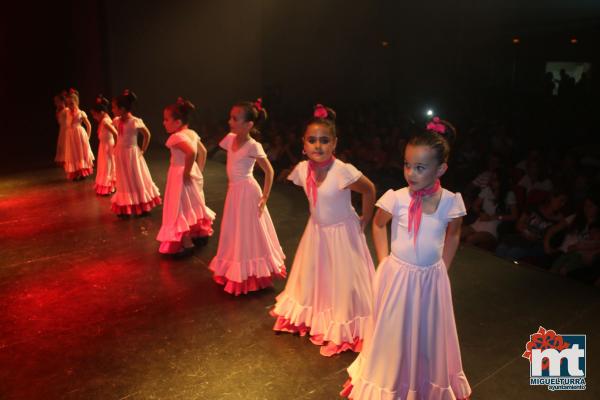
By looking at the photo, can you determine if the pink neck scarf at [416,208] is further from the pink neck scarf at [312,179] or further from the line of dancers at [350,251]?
the pink neck scarf at [312,179]

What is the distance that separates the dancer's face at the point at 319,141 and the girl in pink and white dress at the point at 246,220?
0.99 metres

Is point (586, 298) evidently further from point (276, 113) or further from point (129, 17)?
point (129, 17)

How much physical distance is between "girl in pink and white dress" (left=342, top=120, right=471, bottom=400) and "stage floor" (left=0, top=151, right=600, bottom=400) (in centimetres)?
52

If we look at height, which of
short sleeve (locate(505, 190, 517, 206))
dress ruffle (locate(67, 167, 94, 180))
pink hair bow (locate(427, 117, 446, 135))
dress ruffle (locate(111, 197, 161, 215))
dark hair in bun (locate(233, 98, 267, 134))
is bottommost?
dress ruffle (locate(111, 197, 161, 215))

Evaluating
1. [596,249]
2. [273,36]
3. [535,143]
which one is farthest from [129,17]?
[596,249]

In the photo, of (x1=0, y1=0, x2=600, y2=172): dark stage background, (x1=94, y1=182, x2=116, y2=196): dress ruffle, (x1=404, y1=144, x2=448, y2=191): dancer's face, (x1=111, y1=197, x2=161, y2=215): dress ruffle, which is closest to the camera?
(x1=404, y1=144, x2=448, y2=191): dancer's face

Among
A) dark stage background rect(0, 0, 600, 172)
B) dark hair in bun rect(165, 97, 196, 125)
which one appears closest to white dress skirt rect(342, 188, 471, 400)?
dark hair in bun rect(165, 97, 196, 125)

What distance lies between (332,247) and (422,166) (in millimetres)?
1135

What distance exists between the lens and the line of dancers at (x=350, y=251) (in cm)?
265

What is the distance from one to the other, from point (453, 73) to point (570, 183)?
281 inches

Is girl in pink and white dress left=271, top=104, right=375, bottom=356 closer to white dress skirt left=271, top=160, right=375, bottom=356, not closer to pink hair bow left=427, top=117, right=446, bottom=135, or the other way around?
white dress skirt left=271, top=160, right=375, bottom=356

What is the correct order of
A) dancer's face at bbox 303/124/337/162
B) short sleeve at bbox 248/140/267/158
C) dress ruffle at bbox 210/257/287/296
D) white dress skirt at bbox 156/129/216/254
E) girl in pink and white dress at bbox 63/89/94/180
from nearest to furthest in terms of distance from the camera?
1. dancer's face at bbox 303/124/337/162
2. short sleeve at bbox 248/140/267/158
3. dress ruffle at bbox 210/257/287/296
4. white dress skirt at bbox 156/129/216/254
5. girl in pink and white dress at bbox 63/89/94/180

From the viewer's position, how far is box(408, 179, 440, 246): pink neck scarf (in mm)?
2623

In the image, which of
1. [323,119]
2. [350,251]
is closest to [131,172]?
[323,119]
